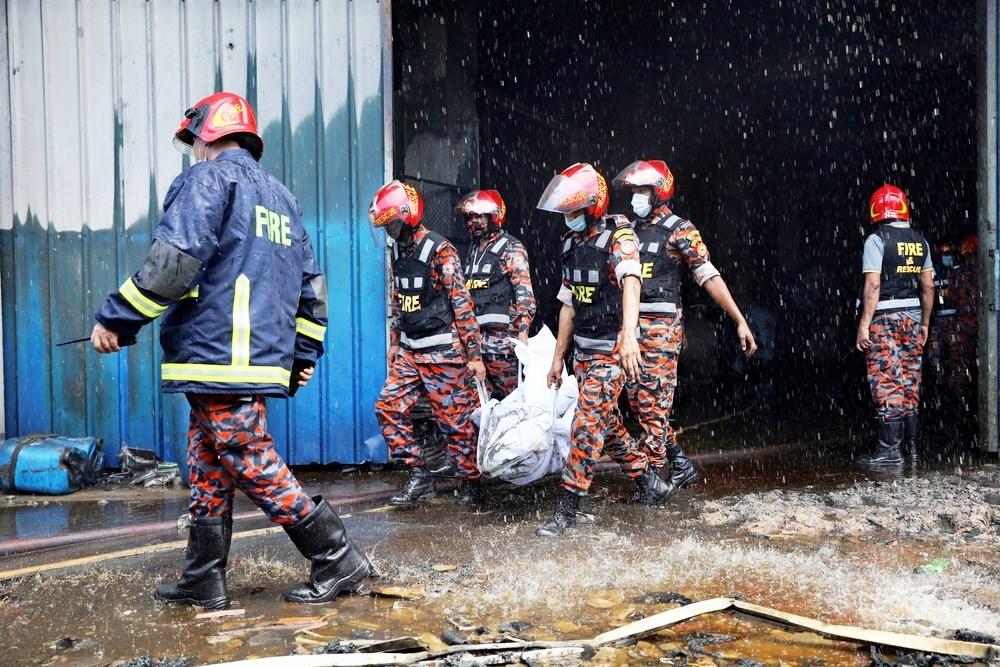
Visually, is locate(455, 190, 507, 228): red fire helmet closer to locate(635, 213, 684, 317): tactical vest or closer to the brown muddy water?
locate(635, 213, 684, 317): tactical vest

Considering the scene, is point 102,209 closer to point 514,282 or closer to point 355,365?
point 355,365

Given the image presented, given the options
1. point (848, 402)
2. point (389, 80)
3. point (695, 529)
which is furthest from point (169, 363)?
point (848, 402)

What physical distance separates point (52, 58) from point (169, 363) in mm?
4543

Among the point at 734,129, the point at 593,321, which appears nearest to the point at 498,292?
the point at 593,321

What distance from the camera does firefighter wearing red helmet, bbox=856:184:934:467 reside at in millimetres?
6844

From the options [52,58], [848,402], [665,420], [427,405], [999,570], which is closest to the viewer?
[999,570]

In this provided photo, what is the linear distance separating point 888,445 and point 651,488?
2.47m

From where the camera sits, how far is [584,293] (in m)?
5.17

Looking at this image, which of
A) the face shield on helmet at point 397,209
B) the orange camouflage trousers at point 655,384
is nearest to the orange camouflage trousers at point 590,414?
the orange camouflage trousers at point 655,384

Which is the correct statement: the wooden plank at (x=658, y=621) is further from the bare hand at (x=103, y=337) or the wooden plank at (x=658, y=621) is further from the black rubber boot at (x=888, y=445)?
the black rubber boot at (x=888, y=445)

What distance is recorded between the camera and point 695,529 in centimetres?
476

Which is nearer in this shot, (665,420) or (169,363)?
(169,363)

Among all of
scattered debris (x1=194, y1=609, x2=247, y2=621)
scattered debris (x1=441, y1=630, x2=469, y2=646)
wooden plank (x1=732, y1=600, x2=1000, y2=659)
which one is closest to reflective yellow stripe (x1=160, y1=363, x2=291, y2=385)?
scattered debris (x1=194, y1=609, x2=247, y2=621)

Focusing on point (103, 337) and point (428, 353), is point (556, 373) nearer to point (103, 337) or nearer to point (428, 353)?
point (428, 353)
